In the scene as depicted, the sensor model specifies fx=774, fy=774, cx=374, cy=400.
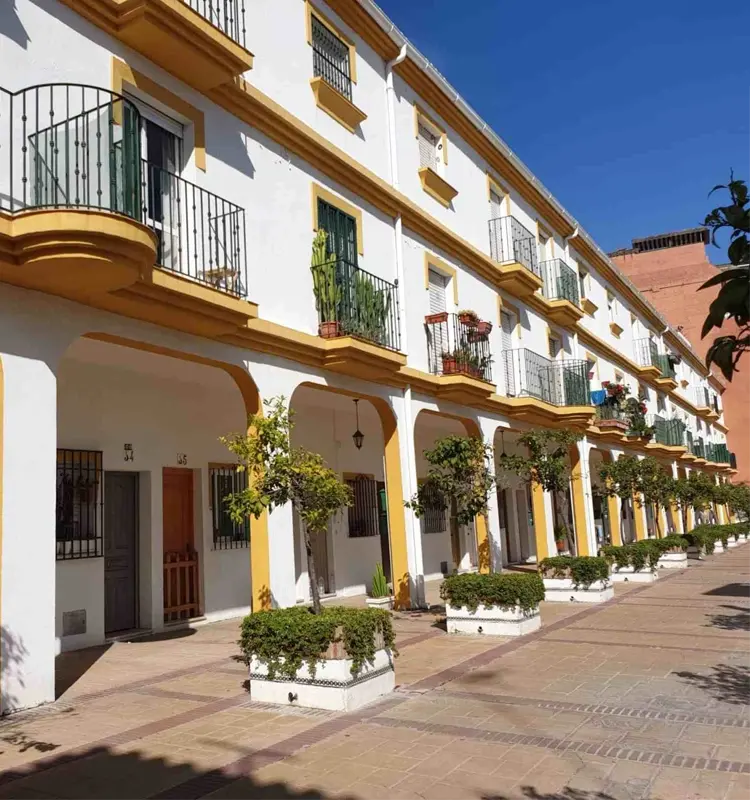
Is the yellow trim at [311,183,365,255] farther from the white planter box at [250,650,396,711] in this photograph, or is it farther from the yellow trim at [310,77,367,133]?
the white planter box at [250,650,396,711]

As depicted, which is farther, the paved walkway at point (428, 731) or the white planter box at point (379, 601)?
the white planter box at point (379, 601)

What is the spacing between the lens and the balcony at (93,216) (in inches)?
243

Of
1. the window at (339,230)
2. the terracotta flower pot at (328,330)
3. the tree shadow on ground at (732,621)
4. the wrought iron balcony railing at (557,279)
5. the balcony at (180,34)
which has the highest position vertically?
the wrought iron balcony railing at (557,279)

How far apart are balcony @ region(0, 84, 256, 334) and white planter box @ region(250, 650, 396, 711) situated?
3.54m

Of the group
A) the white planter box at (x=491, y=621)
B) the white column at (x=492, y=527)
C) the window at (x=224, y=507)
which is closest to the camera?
the white planter box at (x=491, y=621)

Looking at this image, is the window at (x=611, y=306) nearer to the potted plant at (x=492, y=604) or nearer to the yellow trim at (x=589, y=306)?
the yellow trim at (x=589, y=306)

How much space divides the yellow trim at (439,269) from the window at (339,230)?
7.55ft

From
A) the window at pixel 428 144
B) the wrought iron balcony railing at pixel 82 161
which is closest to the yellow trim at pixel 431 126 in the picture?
the window at pixel 428 144

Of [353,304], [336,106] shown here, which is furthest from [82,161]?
[336,106]

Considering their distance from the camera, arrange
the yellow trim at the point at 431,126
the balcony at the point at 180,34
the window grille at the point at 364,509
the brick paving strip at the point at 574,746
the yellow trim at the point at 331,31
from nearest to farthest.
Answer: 1. the brick paving strip at the point at 574,746
2. the balcony at the point at 180,34
3. the yellow trim at the point at 331,31
4. the yellow trim at the point at 431,126
5. the window grille at the point at 364,509

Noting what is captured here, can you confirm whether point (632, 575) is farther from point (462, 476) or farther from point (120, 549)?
point (120, 549)

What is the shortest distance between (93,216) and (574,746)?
536cm

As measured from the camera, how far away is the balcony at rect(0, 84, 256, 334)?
618 centimetres

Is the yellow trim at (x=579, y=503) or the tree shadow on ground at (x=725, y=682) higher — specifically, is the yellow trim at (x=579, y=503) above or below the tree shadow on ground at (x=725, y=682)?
above
